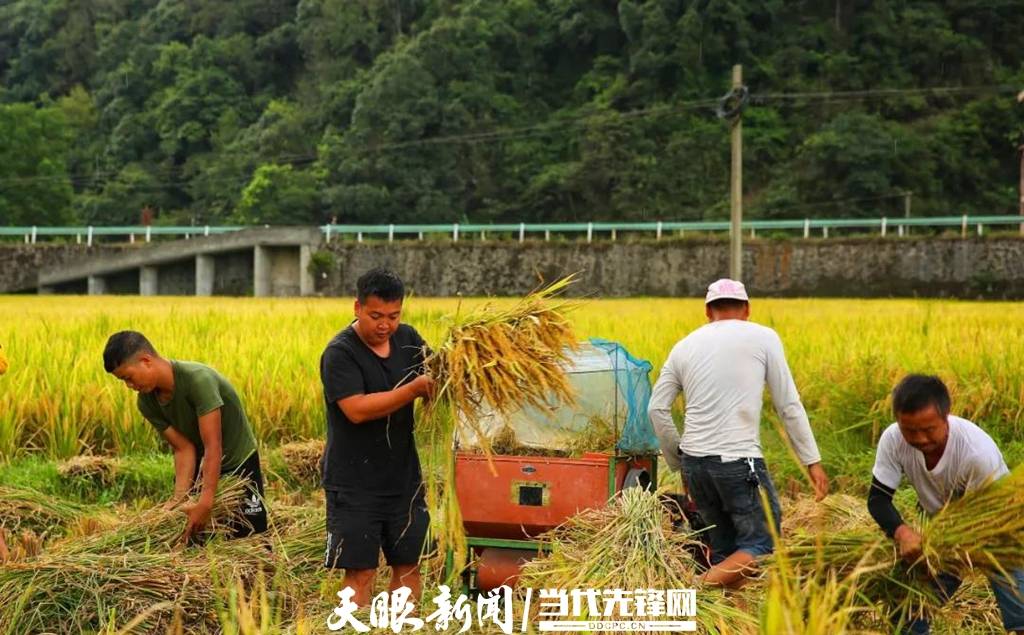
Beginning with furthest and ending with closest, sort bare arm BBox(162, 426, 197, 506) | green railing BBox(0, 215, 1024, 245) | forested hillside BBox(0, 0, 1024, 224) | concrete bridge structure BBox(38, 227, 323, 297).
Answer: forested hillside BBox(0, 0, 1024, 224) < concrete bridge structure BBox(38, 227, 323, 297) < green railing BBox(0, 215, 1024, 245) < bare arm BBox(162, 426, 197, 506)

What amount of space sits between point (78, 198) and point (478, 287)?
2540 cm

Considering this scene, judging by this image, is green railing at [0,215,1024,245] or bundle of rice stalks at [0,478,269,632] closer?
bundle of rice stalks at [0,478,269,632]

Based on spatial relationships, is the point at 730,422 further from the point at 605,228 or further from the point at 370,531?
the point at 605,228

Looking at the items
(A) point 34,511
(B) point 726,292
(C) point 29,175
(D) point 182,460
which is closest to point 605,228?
(C) point 29,175

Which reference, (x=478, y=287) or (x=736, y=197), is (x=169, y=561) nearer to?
(x=736, y=197)

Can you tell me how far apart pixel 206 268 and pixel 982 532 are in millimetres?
31983

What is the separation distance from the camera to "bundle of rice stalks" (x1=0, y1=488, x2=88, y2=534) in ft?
19.0

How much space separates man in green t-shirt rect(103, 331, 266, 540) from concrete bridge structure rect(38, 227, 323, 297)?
2726 cm

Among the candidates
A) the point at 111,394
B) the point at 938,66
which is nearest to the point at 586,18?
the point at 938,66

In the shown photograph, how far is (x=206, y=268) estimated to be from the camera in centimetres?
3394

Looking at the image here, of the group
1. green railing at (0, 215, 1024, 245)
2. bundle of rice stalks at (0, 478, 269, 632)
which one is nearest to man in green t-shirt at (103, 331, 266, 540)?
bundle of rice stalks at (0, 478, 269, 632)

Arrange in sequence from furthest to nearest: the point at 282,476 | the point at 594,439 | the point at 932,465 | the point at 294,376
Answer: the point at 294,376 → the point at 282,476 → the point at 594,439 → the point at 932,465

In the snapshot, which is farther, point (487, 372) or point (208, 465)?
point (208, 465)

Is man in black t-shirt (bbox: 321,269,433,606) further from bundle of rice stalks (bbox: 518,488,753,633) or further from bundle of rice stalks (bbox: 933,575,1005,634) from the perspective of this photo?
bundle of rice stalks (bbox: 933,575,1005,634)
